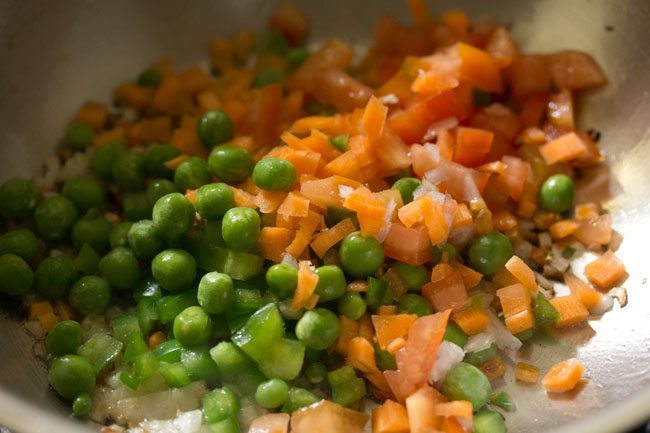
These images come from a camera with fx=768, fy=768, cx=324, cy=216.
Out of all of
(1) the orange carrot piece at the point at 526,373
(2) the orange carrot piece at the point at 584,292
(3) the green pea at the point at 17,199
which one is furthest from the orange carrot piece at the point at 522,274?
(3) the green pea at the point at 17,199

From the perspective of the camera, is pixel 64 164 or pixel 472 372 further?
pixel 64 164

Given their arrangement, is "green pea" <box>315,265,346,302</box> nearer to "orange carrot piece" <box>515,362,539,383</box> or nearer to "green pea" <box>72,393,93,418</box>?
"orange carrot piece" <box>515,362,539,383</box>

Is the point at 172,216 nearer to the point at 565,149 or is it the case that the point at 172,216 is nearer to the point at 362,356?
the point at 362,356

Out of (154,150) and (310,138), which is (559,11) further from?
(154,150)

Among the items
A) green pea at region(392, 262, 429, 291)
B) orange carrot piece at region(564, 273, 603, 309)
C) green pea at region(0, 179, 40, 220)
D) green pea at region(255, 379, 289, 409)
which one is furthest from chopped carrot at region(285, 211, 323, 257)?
green pea at region(0, 179, 40, 220)

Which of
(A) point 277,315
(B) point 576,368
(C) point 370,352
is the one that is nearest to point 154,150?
(A) point 277,315

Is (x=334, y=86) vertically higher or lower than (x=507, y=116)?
higher

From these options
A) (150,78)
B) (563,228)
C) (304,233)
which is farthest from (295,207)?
(150,78)
